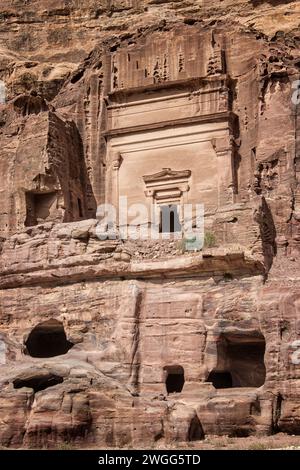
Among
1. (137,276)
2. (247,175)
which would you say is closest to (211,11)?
(247,175)

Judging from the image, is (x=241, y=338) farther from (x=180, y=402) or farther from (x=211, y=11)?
(x=211, y=11)

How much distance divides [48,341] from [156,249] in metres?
5.12

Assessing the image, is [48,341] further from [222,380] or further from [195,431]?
[195,431]

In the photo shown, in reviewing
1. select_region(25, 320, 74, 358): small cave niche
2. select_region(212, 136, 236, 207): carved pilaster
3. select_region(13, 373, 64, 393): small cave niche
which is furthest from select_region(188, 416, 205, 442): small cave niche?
select_region(212, 136, 236, 207): carved pilaster

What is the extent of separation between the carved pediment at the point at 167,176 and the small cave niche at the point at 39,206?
4231 mm

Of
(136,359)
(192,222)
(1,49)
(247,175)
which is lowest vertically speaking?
(136,359)

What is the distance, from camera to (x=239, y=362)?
2438 cm

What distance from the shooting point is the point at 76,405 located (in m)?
21.5

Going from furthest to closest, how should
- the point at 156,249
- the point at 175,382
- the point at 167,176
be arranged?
the point at 167,176, the point at 156,249, the point at 175,382

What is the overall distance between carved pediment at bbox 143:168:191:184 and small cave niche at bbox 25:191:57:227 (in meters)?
4.23

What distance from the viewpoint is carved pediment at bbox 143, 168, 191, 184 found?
112 feet

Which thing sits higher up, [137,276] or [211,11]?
[211,11]

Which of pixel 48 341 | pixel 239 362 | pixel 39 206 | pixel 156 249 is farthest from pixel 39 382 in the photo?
pixel 39 206
